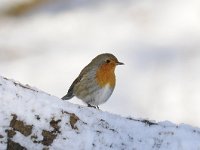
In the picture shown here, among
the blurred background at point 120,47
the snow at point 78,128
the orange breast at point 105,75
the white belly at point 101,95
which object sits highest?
the blurred background at point 120,47

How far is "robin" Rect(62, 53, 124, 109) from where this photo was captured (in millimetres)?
8469

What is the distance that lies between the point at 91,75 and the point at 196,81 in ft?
13.6

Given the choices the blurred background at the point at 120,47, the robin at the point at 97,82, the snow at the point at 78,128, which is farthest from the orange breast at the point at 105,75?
the blurred background at the point at 120,47

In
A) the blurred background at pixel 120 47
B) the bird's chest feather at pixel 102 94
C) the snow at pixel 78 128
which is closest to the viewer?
the snow at pixel 78 128

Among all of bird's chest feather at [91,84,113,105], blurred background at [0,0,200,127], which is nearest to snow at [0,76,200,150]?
bird's chest feather at [91,84,113,105]

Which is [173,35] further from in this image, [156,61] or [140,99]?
[140,99]

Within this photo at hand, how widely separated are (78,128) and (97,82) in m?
2.46

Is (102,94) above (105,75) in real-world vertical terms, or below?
below

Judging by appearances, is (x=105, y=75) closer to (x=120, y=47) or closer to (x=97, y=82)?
(x=97, y=82)

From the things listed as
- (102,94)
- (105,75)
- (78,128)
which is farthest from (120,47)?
(78,128)

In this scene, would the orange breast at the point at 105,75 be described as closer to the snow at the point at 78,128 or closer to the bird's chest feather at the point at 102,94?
the bird's chest feather at the point at 102,94

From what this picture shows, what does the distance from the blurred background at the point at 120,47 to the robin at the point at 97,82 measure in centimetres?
219

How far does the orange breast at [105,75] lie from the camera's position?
8500 mm

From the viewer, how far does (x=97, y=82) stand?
336 inches
